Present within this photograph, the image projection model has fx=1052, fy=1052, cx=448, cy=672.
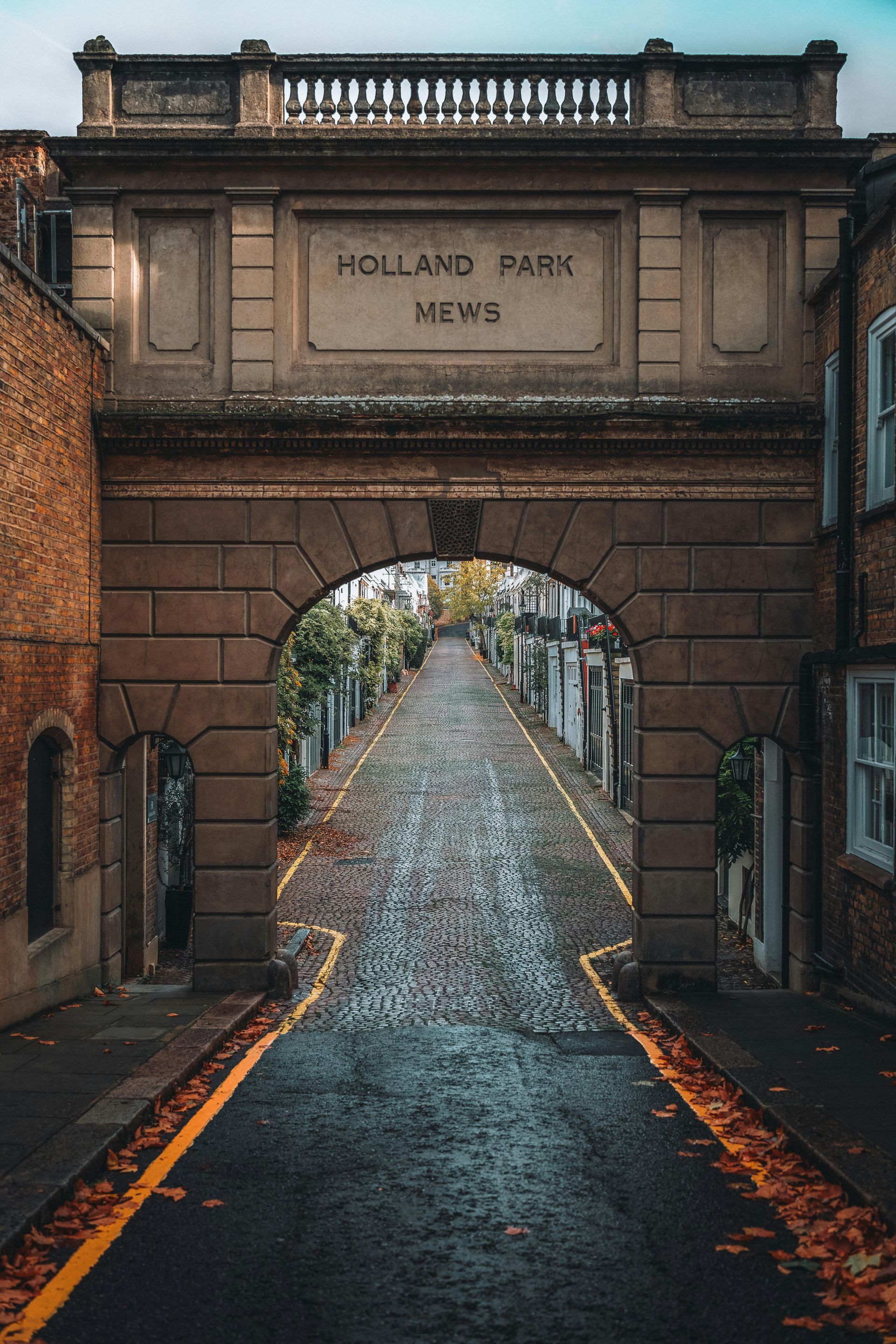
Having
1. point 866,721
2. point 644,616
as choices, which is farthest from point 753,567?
point 866,721

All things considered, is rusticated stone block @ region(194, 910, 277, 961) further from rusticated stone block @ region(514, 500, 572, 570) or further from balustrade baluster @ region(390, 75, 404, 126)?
balustrade baluster @ region(390, 75, 404, 126)

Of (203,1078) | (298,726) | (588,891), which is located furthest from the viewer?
(298,726)

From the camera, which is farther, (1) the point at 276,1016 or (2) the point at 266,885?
(2) the point at 266,885

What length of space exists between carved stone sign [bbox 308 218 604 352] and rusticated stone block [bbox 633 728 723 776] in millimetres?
4377

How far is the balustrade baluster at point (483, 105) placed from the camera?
11.5 meters

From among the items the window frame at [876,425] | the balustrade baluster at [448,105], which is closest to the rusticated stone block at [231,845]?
the window frame at [876,425]

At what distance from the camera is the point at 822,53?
11.2m

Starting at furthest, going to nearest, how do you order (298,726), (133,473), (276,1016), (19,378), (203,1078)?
1. (298,726)
2. (133,473)
3. (276,1016)
4. (19,378)
5. (203,1078)

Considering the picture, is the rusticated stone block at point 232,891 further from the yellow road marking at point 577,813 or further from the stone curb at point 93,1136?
the yellow road marking at point 577,813

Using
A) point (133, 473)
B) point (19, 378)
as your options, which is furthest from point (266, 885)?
point (19, 378)

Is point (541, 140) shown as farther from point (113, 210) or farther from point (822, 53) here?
point (113, 210)

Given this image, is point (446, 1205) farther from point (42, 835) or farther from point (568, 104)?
point (568, 104)

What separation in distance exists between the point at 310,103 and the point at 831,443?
6.77 metres

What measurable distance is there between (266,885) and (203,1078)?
335 centimetres
